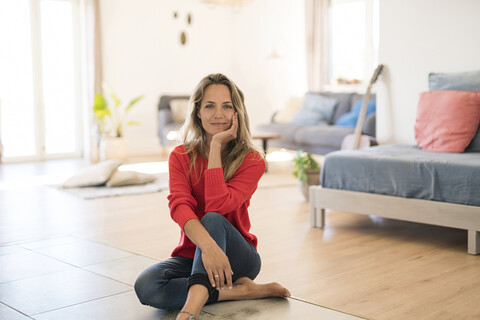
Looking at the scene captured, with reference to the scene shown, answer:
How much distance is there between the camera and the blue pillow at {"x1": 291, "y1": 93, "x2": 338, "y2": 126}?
6.85 meters

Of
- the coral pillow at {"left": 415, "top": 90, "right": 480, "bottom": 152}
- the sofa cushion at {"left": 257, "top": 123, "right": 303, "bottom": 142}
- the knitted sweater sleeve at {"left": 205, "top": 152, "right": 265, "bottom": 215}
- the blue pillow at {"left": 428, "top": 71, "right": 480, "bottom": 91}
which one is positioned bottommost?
the sofa cushion at {"left": 257, "top": 123, "right": 303, "bottom": 142}

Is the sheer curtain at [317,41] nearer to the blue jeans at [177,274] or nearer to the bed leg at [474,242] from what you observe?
the bed leg at [474,242]

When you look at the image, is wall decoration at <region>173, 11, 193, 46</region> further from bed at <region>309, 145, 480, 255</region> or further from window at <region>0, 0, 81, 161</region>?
bed at <region>309, 145, 480, 255</region>

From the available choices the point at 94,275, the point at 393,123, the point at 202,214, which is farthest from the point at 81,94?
the point at 202,214

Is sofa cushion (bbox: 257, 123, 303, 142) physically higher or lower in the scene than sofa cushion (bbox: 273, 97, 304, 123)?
lower

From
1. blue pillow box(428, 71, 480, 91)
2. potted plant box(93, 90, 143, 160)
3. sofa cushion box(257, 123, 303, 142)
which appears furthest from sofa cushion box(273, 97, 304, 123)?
blue pillow box(428, 71, 480, 91)

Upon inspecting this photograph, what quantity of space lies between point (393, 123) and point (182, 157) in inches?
93.6

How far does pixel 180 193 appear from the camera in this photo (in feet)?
6.79

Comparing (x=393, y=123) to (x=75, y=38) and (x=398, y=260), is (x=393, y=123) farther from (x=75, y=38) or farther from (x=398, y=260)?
(x=75, y=38)

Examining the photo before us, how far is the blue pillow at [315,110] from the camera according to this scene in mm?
6848

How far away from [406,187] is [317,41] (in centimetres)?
492

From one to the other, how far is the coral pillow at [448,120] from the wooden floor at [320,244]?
0.53 meters

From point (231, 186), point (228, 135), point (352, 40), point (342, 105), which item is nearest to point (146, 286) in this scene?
point (231, 186)

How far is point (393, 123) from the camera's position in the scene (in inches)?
163
